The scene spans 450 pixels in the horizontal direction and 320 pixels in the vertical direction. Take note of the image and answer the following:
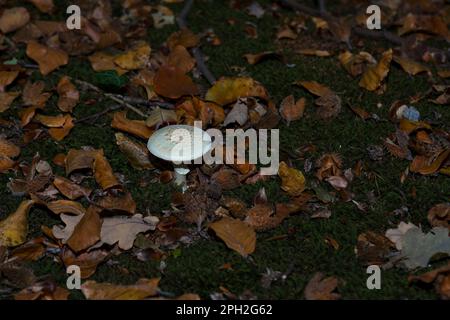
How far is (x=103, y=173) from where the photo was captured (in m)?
3.38

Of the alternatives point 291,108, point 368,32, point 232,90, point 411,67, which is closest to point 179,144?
point 232,90

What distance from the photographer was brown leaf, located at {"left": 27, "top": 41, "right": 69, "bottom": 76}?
4.21 meters

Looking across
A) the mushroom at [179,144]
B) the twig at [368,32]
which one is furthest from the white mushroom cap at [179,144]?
the twig at [368,32]

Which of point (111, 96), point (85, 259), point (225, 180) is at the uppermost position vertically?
point (111, 96)

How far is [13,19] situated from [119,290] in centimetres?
273

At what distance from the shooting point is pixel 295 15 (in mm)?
4973

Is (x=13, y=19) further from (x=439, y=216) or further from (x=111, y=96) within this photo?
(x=439, y=216)

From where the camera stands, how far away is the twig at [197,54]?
13.6 feet

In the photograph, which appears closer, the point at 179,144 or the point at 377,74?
the point at 179,144

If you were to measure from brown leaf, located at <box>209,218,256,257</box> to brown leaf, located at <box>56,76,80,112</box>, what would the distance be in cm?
146

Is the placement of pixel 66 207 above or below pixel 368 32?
below

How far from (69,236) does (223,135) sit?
115 centimetres

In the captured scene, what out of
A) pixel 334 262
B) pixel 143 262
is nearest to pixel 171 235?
pixel 143 262

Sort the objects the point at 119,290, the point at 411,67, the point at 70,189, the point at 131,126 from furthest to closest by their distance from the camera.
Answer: the point at 411,67 → the point at 131,126 → the point at 70,189 → the point at 119,290
